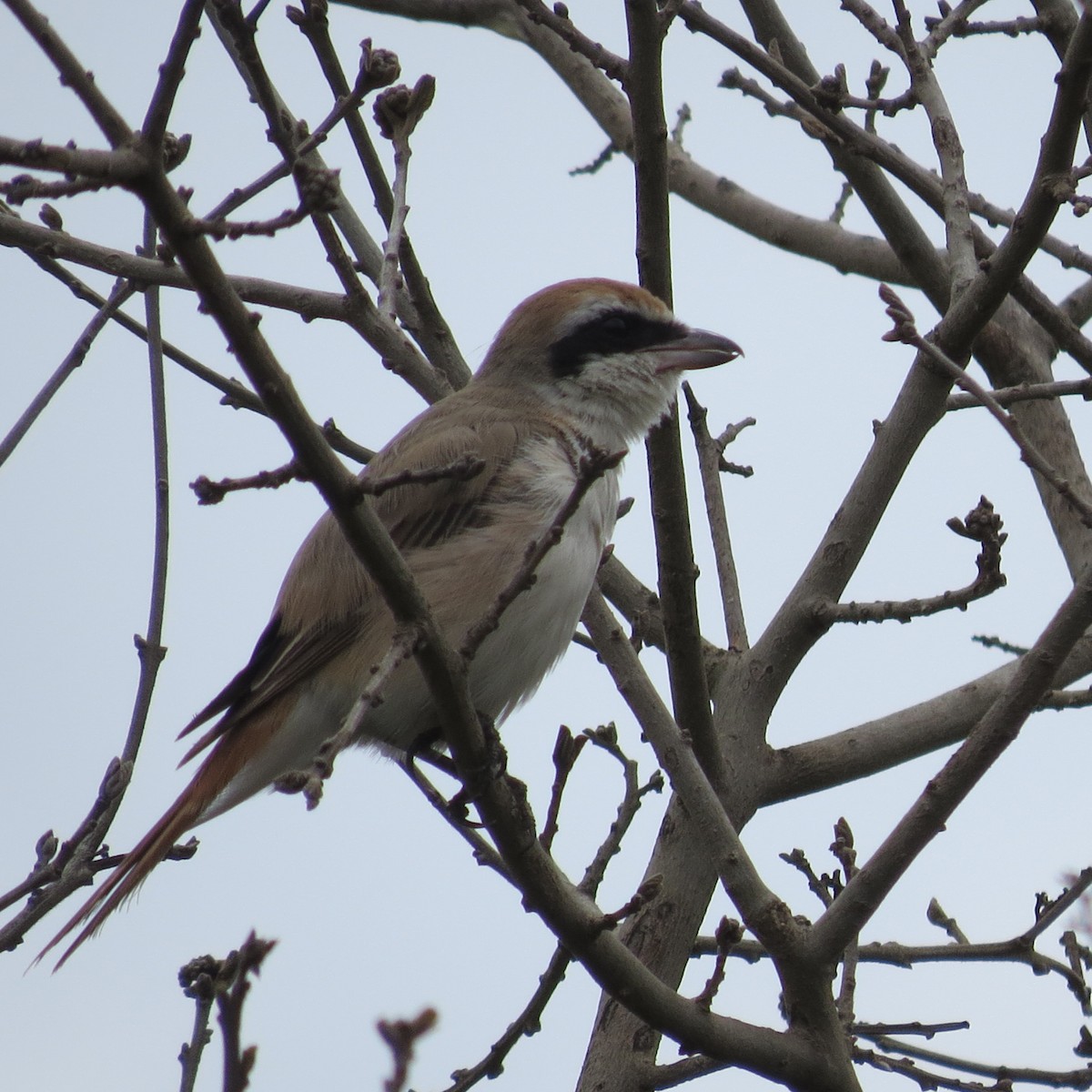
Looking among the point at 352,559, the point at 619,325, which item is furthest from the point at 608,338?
the point at 352,559

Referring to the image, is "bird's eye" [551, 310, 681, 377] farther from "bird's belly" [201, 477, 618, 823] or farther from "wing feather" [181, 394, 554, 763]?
"bird's belly" [201, 477, 618, 823]

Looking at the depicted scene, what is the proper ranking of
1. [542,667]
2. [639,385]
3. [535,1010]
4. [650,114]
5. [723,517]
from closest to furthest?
[650,114], [535,1010], [542,667], [723,517], [639,385]

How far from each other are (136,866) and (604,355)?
2838 mm

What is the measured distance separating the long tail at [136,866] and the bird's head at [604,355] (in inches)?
87.2

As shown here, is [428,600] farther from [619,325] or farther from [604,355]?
[619,325]

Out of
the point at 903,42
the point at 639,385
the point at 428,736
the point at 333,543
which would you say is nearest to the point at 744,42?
the point at 903,42

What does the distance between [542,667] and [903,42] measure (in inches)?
96.7

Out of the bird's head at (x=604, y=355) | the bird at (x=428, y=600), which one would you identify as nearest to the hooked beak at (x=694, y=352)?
the bird's head at (x=604, y=355)

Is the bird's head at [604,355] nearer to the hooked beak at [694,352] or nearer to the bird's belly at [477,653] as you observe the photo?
the hooked beak at [694,352]

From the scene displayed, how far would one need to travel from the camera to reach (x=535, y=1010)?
15.7 feet

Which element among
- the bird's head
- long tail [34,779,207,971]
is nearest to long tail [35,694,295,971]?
long tail [34,779,207,971]

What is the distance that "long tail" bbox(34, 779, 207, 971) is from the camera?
13.9ft

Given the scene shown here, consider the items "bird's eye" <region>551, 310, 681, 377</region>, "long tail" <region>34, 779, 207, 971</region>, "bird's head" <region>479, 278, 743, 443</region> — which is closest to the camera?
"long tail" <region>34, 779, 207, 971</region>

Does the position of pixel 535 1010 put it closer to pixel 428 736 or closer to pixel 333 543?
pixel 428 736
